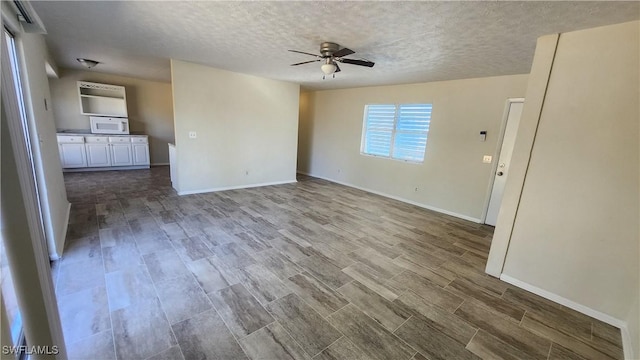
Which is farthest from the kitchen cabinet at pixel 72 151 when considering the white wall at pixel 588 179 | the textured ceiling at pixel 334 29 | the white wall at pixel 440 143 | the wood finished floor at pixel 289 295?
the white wall at pixel 588 179

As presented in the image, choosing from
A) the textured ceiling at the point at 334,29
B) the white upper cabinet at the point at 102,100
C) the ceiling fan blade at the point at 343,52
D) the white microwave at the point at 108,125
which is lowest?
the white microwave at the point at 108,125

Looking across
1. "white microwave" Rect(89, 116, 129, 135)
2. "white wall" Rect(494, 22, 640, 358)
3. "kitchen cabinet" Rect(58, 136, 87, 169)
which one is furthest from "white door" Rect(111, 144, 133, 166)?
"white wall" Rect(494, 22, 640, 358)

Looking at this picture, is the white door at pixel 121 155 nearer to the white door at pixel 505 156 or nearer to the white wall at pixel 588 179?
the white wall at pixel 588 179

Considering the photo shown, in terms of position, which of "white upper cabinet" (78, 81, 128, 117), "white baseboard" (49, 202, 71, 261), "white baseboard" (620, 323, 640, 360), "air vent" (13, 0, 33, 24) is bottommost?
"white baseboard" (620, 323, 640, 360)

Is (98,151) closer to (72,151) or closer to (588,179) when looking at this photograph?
(72,151)

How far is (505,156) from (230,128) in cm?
525

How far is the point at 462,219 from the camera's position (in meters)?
4.61

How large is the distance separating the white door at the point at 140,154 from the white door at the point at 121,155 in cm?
11

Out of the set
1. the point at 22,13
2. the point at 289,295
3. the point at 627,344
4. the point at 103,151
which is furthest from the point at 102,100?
the point at 627,344

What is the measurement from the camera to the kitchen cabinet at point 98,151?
20.0 feet

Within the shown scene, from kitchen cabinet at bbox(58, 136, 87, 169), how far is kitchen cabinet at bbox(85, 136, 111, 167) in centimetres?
9

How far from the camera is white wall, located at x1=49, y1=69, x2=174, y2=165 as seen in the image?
6.07m

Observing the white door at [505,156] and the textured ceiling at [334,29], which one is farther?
the white door at [505,156]

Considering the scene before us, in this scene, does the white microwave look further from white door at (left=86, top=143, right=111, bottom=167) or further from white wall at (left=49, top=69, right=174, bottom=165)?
white door at (left=86, top=143, right=111, bottom=167)
